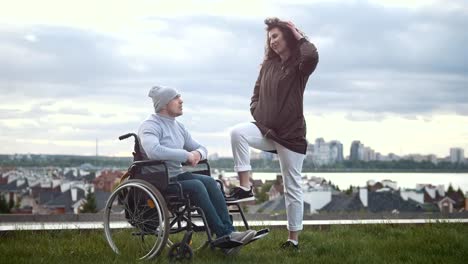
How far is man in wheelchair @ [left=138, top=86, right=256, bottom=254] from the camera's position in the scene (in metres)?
4.55

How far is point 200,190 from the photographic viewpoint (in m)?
4.55

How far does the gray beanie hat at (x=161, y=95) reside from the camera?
478 centimetres

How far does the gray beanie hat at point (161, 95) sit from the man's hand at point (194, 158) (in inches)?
15.6

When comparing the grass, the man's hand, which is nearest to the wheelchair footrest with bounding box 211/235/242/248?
the grass

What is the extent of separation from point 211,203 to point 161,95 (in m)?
0.84

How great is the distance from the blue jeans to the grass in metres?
0.25

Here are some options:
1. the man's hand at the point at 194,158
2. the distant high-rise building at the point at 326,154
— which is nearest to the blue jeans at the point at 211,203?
the man's hand at the point at 194,158

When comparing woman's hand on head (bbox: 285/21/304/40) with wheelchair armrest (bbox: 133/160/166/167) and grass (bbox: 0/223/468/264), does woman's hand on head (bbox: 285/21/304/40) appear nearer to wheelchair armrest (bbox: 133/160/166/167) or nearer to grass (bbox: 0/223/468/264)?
wheelchair armrest (bbox: 133/160/166/167)

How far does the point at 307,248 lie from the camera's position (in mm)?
5484

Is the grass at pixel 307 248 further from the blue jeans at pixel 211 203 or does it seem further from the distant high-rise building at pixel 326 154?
the distant high-rise building at pixel 326 154

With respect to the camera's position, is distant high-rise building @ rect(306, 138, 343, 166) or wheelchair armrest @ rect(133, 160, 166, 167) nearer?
wheelchair armrest @ rect(133, 160, 166, 167)

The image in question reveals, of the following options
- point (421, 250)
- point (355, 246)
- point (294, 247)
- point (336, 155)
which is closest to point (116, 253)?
point (294, 247)

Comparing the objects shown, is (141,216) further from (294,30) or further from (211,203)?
(294,30)

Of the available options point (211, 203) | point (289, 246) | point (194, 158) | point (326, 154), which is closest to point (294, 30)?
point (194, 158)
